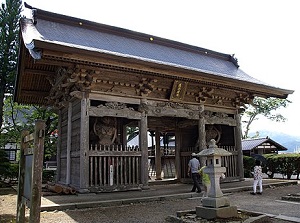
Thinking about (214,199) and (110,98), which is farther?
(110,98)

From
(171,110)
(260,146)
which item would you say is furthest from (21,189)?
(260,146)

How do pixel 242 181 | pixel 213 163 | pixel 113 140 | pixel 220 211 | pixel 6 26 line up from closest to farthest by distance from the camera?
pixel 220 211
pixel 213 163
pixel 113 140
pixel 242 181
pixel 6 26

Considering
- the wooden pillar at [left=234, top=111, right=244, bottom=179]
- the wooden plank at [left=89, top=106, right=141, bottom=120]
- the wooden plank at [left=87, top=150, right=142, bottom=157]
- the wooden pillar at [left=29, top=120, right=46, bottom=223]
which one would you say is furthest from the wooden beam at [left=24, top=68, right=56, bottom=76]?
the wooden pillar at [left=234, top=111, right=244, bottom=179]

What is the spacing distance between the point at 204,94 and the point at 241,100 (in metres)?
2.37

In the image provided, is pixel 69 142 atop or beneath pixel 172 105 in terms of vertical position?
beneath

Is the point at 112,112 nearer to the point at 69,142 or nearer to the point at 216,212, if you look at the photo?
the point at 69,142

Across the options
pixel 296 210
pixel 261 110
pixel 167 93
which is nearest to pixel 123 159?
pixel 167 93

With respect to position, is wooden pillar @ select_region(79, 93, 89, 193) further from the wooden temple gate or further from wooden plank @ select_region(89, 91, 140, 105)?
wooden plank @ select_region(89, 91, 140, 105)

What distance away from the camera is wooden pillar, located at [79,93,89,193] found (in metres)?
8.24

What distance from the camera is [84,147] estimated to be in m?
8.44

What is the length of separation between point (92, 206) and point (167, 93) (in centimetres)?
536

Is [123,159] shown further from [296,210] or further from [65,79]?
[296,210]

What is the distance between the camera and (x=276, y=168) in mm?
16359

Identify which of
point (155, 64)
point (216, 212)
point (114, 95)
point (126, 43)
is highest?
point (126, 43)
